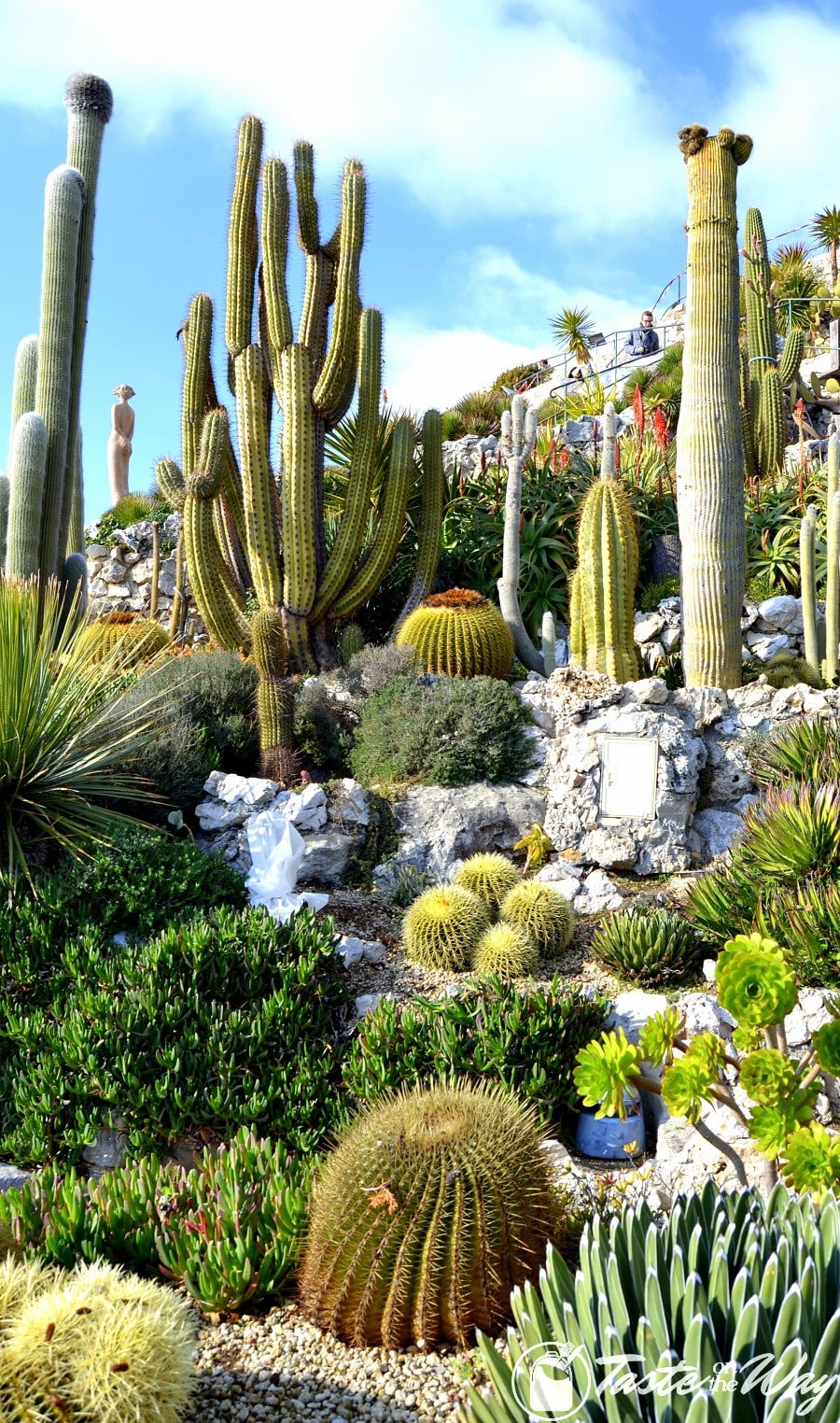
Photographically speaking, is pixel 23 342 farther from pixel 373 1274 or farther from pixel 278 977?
pixel 373 1274

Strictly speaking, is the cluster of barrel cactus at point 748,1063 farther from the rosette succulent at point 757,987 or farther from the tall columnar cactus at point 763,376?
the tall columnar cactus at point 763,376

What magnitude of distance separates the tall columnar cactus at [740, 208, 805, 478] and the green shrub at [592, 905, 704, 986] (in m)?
10.1

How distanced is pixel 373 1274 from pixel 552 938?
136 inches

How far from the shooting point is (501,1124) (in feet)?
11.1

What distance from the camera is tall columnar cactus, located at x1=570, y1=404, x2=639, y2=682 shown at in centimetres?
945

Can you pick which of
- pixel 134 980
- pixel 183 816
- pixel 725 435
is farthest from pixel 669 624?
pixel 134 980

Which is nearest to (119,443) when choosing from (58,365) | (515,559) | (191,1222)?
(58,365)

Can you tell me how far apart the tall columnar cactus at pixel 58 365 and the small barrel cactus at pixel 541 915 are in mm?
5800

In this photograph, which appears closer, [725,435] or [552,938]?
[552,938]

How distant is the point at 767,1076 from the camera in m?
3.16

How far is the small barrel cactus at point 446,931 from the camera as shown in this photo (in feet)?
21.2

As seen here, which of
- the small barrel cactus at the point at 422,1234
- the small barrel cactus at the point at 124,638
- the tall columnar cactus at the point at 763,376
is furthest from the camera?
the tall columnar cactus at the point at 763,376

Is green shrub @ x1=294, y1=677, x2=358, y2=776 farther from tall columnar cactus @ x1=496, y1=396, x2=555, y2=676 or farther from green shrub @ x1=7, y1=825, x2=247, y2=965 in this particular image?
tall columnar cactus @ x1=496, y1=396, x2=555, y2=676

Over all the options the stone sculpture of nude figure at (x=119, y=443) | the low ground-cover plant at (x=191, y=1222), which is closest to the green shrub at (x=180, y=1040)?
the low ground-cover plant at (x=191, y=1222)
